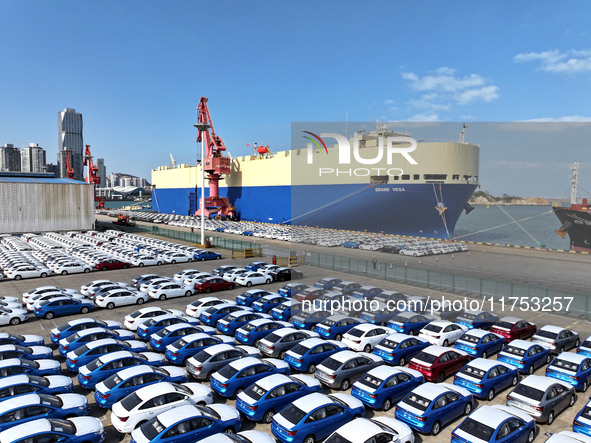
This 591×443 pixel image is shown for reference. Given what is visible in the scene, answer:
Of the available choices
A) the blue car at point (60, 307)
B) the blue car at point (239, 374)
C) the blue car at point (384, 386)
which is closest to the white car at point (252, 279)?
the blue car at point (60, 307)

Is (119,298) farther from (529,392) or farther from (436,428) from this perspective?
(529,392)

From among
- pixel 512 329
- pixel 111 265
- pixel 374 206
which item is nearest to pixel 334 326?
pixel 512 329

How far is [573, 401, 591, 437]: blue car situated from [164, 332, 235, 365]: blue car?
11081mm

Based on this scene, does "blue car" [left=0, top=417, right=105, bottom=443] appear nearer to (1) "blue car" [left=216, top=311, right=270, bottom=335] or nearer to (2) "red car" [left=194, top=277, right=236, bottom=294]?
(1) "blue car" [left=216, top=311, right=270, bottom=335]

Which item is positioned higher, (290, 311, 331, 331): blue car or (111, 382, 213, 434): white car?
(111, 382, 213, 434): white car

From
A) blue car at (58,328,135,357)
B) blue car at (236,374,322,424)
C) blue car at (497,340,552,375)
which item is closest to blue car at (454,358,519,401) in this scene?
blue car at (497,340,552,375)

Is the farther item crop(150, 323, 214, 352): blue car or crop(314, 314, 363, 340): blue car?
crop(314, 314, 363, 340): blue car

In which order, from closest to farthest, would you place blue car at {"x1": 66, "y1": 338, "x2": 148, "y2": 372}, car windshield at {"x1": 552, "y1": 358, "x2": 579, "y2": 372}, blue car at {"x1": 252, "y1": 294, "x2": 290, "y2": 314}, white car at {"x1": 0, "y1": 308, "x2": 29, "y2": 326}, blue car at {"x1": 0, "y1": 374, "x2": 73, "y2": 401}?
blue car at {"x1": 0, "y1": 374, "x2": 73, "y2": 401} → car windshield at {"x1": 552, "y1": 358, "x2": 579, "y2": 372} → blue car at {"x1": 66, "y1": 338, "x2": 148, "y2": 372} → white car at {"x1": 0, "y1": 308, "x2": 29, "y2": 326} → blue car at {"x1": 252, "y1": 294, "x2": 290, "y2": 314}

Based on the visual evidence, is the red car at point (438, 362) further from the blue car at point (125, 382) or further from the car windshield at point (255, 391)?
the blue car at point (125, 382)

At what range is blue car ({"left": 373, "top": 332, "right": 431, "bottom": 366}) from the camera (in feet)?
47.9

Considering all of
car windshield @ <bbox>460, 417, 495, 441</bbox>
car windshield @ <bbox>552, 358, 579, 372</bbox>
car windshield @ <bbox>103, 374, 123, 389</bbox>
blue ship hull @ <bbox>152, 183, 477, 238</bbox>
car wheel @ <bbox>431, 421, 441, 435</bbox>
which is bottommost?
car wheel @ <bbox>431, 421, 441, 435</bbox>

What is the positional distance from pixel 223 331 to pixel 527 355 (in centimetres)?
1202

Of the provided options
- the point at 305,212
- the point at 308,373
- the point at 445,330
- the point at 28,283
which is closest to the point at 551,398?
the point at 445,330

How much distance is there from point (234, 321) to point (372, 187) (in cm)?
4467
